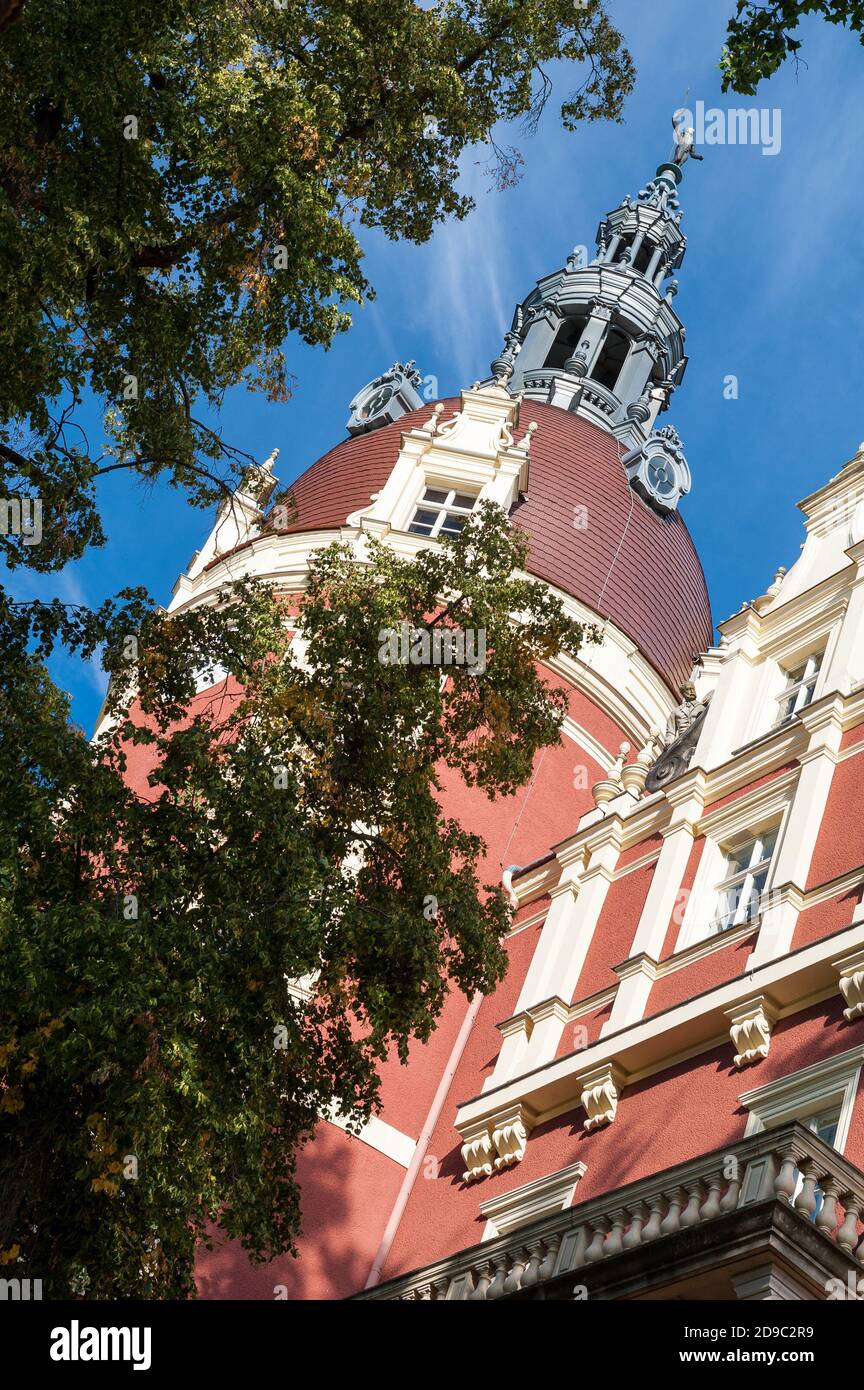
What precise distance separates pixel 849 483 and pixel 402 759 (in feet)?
26.7

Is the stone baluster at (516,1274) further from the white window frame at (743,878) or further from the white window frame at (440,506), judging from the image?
the white window frame at (440,506)

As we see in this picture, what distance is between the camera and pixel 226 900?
36.9 ft

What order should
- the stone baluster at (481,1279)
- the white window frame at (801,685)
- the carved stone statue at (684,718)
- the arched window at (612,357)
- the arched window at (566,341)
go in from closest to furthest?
1. the stone baluster at (481,1279)
2. the white window frame at (801,685)
3. the carved stone statue at (684,718)
4. the arched window at (566,341)
5. the arched window at (612,357)

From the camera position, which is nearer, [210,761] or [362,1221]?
[210,761]

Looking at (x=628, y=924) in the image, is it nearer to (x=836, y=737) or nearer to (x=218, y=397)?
(x=836, y=737)

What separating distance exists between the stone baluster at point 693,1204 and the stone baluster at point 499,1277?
5.41 feet

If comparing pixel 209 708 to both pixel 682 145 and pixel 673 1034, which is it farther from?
pixel 682 145

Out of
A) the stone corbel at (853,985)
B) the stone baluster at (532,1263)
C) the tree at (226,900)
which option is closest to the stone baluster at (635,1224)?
the stone baluster at (532,1263)

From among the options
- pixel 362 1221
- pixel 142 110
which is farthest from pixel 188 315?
pixel 362 1221

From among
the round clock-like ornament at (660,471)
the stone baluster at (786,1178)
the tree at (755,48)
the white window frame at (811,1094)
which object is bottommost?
the stone baluster at (786,1178)

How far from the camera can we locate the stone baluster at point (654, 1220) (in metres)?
10.8

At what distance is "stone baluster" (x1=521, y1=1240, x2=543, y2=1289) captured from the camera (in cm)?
1149

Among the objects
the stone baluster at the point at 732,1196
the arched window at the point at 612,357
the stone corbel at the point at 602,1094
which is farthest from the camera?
the arched window at the point at 612,357
